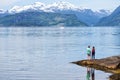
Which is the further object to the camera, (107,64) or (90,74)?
(107,64)

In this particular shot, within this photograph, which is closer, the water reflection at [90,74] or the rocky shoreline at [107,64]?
the water reflection at [90,74]

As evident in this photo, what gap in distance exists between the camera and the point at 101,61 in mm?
62469

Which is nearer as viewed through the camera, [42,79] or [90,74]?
[42,79]

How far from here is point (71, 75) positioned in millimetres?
54562

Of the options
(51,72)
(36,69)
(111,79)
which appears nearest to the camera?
(111,79)

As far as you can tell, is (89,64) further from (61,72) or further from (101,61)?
(61,72)

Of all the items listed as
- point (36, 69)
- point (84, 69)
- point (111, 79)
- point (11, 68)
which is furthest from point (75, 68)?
point (111, 79)

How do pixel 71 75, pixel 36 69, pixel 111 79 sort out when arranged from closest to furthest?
1. pixel 111 79
2. pixel 71 75
3. pixel 36 69

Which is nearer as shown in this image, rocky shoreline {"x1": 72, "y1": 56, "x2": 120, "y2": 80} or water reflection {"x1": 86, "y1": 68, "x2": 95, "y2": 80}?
water reflection {"x1": 86, "y1": 68, "x2": 95, "y2": 80}

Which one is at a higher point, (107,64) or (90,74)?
(107,64)

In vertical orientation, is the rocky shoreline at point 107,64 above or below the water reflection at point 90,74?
above

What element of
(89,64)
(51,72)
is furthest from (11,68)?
(89,64)

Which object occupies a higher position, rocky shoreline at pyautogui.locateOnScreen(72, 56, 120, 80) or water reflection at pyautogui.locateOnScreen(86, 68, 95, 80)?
rocky shoreline at pyautogui.locateOnScreen(72, 56, 120, 80)

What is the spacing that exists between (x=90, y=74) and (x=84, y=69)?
5.81 m
